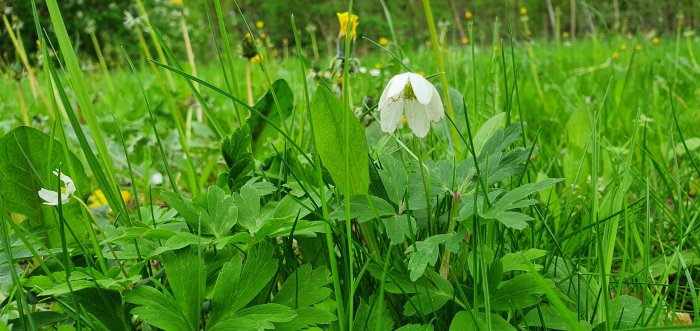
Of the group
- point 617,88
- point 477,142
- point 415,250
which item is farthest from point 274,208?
A: point 617,88

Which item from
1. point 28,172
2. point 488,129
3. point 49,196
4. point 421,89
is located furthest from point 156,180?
point 421,89

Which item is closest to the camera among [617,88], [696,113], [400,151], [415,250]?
[415,250]

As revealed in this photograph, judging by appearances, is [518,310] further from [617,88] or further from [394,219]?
[617,88]

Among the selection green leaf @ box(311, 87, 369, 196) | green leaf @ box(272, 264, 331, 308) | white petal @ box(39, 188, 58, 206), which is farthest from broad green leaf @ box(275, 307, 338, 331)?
white petal @ box(39, 188, 58, 206)

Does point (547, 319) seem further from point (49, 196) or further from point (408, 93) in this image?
point (49, 196)

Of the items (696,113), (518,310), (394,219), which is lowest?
(696,113)

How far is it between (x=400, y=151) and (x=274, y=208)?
178mm

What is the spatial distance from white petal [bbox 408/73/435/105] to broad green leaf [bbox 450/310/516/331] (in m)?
0.18

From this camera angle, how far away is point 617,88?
1.75m

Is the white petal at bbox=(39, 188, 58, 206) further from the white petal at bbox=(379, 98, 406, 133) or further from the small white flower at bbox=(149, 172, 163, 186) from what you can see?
the small white flower at bbox=(149, 172, 163, 186)

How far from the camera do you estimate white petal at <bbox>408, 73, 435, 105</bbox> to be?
0.49 meters

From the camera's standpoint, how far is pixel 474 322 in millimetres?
468

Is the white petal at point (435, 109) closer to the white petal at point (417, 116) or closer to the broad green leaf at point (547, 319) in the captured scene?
the white petal at point (417, 116)

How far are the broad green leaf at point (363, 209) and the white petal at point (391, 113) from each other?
7cm
